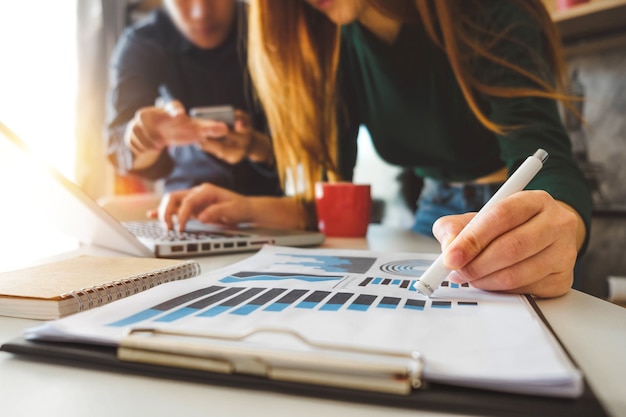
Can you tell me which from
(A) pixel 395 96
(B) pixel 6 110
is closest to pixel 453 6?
(A) pixel 395 96

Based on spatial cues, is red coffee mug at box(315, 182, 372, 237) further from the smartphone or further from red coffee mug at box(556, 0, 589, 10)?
red coffee mug at box(556, 0, 589, 10)

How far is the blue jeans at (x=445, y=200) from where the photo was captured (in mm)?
1136

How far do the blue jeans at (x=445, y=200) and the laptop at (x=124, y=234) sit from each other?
0.49m

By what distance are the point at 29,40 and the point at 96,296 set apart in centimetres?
146

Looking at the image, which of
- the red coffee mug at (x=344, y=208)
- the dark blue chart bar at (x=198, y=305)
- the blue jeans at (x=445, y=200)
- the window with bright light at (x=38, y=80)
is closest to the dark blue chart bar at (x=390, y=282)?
the dark blue chart bar at (x=198, y=305)

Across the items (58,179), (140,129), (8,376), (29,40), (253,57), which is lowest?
(8,376)

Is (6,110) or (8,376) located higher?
(6,110)

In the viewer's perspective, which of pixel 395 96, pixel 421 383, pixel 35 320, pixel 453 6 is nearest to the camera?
pixel 421 383

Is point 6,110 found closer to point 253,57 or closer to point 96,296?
point 253,57

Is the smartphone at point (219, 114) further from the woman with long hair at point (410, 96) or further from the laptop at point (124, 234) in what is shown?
the laptop at point (124, 234)

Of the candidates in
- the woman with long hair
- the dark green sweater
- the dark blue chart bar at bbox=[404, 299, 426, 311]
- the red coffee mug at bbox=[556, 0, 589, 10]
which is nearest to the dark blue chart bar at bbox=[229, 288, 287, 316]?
the dark blue chart bar at bbox=[404, 299, 426, 311]

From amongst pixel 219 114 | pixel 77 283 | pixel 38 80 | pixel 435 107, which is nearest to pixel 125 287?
pixel 77 283

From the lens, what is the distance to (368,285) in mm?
442

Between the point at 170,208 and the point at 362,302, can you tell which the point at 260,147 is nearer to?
the point at 170,208
